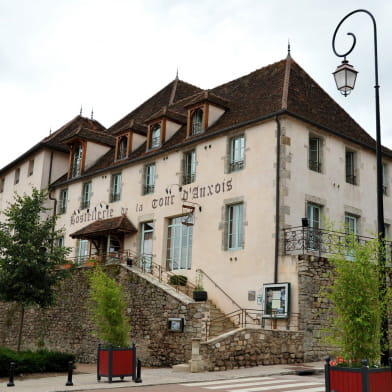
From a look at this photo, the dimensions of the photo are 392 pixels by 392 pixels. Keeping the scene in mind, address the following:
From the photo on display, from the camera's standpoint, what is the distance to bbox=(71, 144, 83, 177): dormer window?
27.9 meters

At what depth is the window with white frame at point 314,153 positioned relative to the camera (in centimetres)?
1903

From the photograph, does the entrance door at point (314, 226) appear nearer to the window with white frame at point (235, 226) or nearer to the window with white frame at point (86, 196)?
the window with white frame at point (235, 226)

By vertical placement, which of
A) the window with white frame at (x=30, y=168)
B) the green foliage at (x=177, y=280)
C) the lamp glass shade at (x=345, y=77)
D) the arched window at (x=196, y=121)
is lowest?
the green foliage at (x=177, y=280)

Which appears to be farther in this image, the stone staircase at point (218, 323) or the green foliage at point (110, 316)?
the stone staircase at point (218, 323)

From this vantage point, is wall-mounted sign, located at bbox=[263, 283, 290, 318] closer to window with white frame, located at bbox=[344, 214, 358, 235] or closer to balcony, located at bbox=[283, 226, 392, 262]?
balcony, located at bbox=[283, 226, 392, 262]

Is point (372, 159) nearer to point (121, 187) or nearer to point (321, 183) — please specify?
point (321, 183)

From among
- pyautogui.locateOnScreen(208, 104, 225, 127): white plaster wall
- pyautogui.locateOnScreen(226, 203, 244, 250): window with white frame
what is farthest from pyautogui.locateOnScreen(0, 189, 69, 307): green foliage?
pyautogui.locateOnScreen(208, 104, 225, 127): white plaster wall

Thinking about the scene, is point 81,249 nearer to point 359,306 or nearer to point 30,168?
point 30,168

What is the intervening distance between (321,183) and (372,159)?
3.37 meters

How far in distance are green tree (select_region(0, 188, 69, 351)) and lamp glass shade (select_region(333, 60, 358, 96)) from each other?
1230 cm

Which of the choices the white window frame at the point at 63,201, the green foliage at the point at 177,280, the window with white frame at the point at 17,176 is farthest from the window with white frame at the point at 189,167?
the window with white frame at the point at 17,176

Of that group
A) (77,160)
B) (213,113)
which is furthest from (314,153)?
(77,160)

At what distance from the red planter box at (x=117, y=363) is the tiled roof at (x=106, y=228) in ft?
32.0

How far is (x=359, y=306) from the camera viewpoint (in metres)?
8.46
